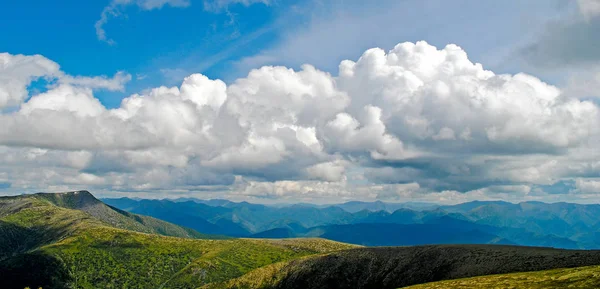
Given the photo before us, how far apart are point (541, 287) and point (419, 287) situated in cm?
4012

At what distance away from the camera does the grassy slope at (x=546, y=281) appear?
89.0m

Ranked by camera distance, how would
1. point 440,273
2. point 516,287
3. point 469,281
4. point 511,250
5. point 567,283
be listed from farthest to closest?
point 440,273, point 511,250, point 469,281, point 516,287, point 567,283

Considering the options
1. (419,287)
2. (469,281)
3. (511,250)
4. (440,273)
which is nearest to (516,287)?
(469,281)

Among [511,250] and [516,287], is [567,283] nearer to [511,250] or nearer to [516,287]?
[516,287]

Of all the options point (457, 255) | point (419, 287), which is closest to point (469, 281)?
point (419, 287)

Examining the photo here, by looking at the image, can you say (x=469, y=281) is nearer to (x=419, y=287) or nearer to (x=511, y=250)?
(x=419, y=287)

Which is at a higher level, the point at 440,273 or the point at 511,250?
the point at 511,250

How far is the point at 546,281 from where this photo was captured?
98.2 m

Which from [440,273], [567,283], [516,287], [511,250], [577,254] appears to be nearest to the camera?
[567,283]

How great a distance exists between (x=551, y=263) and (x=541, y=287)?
205 feet

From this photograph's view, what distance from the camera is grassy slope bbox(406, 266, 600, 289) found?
3504 inches

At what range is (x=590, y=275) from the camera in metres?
92.2

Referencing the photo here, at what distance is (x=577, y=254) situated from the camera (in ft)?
475

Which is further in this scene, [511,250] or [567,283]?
[511,250]
